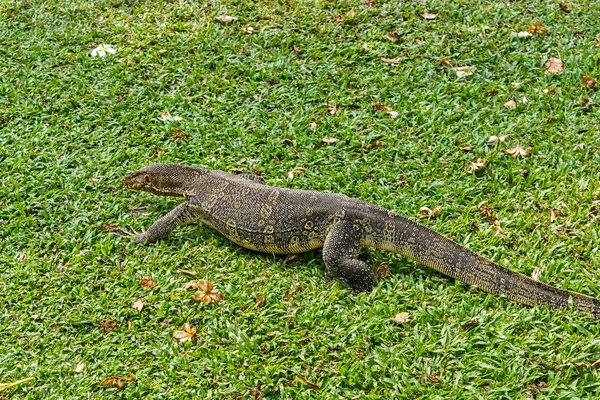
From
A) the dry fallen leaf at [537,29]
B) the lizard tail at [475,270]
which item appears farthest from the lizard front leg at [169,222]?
the dry fallen leaf at [537,29]

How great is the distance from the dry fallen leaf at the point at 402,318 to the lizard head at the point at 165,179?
2.42 m

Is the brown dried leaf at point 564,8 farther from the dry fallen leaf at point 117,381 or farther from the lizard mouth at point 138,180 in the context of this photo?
the dry fallen leaf at point 117,381

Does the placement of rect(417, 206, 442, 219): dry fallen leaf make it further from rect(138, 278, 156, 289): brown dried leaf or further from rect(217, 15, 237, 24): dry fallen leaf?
rect(217, 15, 237, 24): dry fallen leaf

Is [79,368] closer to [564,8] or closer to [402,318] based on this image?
[402,318]

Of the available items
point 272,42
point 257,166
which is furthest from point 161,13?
point 257,166

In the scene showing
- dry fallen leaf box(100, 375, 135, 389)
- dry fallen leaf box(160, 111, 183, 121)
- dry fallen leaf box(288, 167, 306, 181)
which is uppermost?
dry fallen leaf box(160, 111, 183, 121)

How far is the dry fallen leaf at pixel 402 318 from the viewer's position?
4.94 meters

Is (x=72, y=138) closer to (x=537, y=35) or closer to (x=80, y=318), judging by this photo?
(x=80, y=318)

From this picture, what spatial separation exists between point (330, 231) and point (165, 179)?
1870mm

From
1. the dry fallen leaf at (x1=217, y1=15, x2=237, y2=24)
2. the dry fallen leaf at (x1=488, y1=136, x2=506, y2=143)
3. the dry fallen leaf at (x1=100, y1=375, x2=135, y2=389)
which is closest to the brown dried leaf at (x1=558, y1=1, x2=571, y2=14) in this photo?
the dry fallen leaf at (x1=488, y1=136, x2=506, y2=143)

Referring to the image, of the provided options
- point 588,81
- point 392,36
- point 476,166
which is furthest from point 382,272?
point 392,36

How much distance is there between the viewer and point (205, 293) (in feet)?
17.7

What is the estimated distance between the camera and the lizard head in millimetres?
6363

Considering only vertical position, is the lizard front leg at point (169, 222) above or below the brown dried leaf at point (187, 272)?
above
